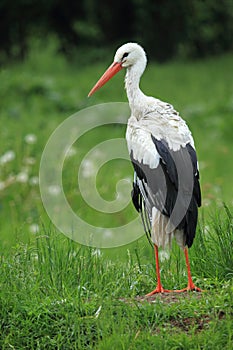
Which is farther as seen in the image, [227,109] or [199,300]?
[227,109]

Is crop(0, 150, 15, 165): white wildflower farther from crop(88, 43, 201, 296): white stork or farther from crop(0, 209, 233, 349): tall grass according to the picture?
crop(88, 43, 201, 296): white stork

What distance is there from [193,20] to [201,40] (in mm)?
824

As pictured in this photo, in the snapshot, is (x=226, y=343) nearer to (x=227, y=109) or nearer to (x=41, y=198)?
(x=41, y=198)

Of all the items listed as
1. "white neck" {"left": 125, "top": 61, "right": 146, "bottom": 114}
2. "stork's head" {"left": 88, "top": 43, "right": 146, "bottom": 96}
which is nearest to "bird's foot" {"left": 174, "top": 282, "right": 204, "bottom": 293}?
"white neck" {"left": 125, "top": 61, "right": 146, "bottom": 114}

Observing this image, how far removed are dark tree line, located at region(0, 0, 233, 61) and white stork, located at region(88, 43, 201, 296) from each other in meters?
17.0

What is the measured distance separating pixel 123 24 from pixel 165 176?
1825 cm

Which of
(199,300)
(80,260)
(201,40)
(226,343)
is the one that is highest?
(201,40)

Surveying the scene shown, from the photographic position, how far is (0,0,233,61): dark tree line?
22312 millimetres

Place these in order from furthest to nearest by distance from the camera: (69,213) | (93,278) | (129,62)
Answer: (69,213)
(129,62)
(93,278)

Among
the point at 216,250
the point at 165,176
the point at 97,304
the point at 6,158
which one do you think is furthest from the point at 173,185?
the point at 6,158

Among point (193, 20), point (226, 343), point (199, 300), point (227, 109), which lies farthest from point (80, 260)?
point (193, 20)

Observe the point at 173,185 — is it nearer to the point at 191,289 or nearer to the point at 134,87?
the point at 191,289

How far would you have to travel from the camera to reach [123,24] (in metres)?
23.1

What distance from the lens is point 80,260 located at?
5555 mm
